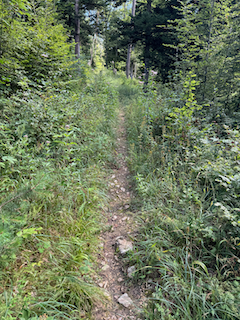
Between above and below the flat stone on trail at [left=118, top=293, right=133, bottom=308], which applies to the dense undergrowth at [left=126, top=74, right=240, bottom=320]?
above

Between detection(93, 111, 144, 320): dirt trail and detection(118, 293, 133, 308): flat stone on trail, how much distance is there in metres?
0.02

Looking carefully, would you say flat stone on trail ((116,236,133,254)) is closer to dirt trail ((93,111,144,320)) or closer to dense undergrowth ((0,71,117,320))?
dirt trail ((93,111,144,320))

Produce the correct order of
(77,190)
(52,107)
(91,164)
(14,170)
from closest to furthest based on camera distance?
(14,170), (77,190), (52,107), (91,164)

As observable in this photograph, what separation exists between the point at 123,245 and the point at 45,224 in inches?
44.2

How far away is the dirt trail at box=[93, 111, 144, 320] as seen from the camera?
182 centimetres

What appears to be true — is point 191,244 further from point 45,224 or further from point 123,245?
point 45,224

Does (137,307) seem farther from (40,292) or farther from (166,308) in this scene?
(40,292)

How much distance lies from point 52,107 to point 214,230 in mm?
3510

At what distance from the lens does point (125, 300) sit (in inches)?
76.2

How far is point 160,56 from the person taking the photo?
32.2 ft

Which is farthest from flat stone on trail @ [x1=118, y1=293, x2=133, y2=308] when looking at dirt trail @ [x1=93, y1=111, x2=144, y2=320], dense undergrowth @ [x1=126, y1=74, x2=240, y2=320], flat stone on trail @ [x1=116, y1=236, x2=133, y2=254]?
flat stone on trail @ [x1=116, y1=236, x2=133, y2=254]

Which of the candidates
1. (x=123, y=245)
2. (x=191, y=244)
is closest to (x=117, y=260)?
(x=123, y=245)

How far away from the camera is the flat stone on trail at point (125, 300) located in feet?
6.20

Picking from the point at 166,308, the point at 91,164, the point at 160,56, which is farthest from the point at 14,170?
the point at 160,56
